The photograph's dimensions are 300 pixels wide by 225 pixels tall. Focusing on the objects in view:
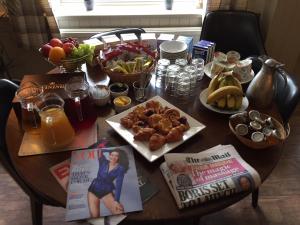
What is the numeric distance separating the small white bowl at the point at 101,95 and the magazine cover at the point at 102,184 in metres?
0.25

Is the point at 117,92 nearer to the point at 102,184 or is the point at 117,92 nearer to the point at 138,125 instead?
the point at 138,125

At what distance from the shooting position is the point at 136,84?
1179 millimetres

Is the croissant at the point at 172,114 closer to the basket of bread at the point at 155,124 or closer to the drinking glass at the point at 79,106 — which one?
the basket of bread at the point at 155,124

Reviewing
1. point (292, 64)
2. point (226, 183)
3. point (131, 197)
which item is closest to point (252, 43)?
point (292, 64)

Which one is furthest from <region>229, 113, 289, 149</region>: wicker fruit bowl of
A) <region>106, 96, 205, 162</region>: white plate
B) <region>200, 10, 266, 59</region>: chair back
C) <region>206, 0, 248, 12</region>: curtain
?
<region>206, 0, 248, 12</region>: curtain

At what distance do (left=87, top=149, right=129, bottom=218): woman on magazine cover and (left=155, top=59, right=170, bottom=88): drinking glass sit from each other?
46 cm

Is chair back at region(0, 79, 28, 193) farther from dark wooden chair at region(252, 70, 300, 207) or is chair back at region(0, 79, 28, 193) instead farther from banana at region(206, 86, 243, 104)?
dark wooden chair at region(252, 70, 300, 207)

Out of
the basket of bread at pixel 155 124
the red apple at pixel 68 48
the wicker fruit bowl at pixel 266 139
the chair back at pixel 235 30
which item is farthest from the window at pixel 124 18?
the wicker fruit bowl at pixel 266 139

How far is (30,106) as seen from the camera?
0.97 m

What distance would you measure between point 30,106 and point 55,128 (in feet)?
0.48

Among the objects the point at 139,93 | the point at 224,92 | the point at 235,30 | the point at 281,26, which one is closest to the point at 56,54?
the point at 139,93

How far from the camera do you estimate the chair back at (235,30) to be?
1784 millimetres

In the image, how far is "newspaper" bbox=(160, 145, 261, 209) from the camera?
777 millimetres

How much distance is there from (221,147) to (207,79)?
0.47 metres
